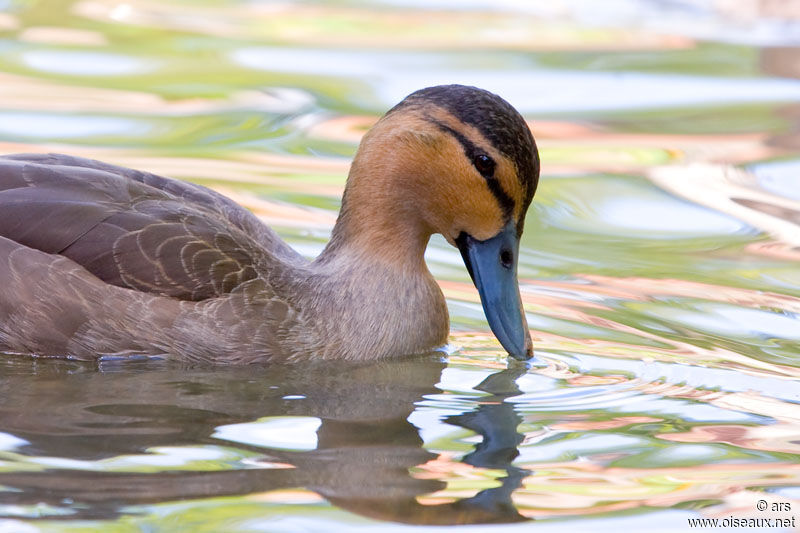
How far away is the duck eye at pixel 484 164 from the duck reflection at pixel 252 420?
3.41 feet

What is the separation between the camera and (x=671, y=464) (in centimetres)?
628

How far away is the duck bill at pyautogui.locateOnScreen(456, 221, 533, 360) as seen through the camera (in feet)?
24.6

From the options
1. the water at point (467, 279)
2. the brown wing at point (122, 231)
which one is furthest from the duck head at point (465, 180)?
the brown wing at point (122, 231)

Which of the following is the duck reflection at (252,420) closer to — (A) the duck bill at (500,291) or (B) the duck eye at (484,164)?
(A) the duck bill at (500,291)

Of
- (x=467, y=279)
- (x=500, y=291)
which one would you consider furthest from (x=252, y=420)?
(x=467, y=279)

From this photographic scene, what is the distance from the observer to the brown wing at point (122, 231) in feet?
24.0

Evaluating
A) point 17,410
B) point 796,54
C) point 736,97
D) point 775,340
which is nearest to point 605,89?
point 736,97

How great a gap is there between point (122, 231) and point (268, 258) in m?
0.84

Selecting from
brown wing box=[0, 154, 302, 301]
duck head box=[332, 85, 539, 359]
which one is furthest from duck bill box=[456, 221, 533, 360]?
brown wing box=[0, 154, 302, 301]

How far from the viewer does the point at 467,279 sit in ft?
29.6

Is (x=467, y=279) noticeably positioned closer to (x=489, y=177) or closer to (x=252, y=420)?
(x=489, y=177)

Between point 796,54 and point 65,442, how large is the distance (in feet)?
35.2

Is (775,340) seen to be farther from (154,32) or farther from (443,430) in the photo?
(154,32)

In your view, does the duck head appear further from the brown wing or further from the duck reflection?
the brown wing
